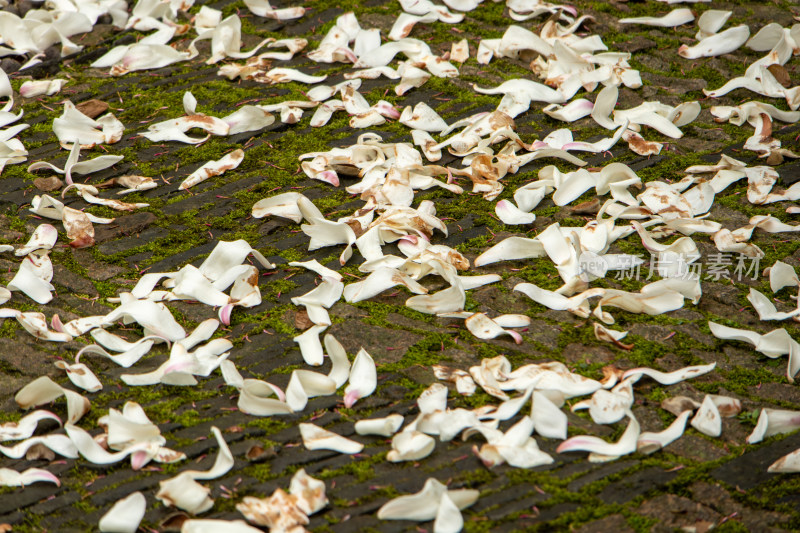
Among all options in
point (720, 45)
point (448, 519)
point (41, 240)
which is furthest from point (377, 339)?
point (720, 45)

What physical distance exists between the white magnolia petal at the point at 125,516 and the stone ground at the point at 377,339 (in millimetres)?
34

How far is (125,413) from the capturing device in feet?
6.73

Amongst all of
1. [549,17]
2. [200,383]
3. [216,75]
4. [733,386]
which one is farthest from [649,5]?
[200,383]

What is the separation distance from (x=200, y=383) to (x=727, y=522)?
56.9 inches

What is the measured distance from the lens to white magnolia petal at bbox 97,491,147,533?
1747 millimetres

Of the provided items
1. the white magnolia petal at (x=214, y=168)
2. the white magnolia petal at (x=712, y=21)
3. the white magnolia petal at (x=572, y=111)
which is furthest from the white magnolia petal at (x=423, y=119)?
the white magnolia petal at (x=712, y=21)

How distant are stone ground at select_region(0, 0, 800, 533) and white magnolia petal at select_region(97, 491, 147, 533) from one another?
0.03 m

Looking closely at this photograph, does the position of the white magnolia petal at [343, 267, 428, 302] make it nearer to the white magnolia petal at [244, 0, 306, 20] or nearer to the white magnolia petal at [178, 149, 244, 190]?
the white magnolia petal at [178, 149, 244, 190]

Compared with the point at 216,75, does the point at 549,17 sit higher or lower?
higher

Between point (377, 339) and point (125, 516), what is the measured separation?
0.89 m

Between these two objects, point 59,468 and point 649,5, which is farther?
point 649,5

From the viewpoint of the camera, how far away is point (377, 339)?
7.73 feet

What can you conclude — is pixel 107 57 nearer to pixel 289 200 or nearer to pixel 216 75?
pixel 216 75

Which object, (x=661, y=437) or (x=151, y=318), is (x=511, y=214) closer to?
(x=661, y=437)
